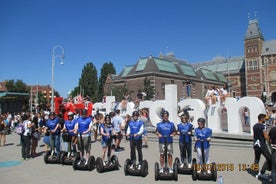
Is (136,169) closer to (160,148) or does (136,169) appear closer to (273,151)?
(160,148)

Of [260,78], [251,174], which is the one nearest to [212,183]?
[251,174]

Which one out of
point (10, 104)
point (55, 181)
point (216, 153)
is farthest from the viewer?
point (10, 104)

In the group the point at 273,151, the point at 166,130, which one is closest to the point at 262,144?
the point at 273,151

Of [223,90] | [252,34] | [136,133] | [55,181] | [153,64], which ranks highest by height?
[252,34]

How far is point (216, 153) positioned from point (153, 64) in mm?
47363

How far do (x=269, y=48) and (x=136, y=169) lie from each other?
78579 mm

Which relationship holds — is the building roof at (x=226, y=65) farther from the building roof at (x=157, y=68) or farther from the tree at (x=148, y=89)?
the tree at (x=148, y=89)

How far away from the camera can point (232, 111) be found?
14625mm

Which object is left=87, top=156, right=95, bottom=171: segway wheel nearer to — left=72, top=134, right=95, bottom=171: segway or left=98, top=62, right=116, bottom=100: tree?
left=72, top=134, right=95, bottom=171: segway

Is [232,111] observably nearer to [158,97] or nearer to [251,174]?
[251,174]

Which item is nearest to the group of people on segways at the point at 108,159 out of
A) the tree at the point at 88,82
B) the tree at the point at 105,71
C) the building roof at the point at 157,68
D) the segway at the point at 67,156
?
the segway at the point at 67,156

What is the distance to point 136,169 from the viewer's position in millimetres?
7867

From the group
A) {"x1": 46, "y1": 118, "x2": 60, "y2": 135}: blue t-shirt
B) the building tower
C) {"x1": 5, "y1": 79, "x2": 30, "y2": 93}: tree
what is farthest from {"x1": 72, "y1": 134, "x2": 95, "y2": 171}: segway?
the building tower

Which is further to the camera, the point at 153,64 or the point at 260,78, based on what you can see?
the point at 260,78
